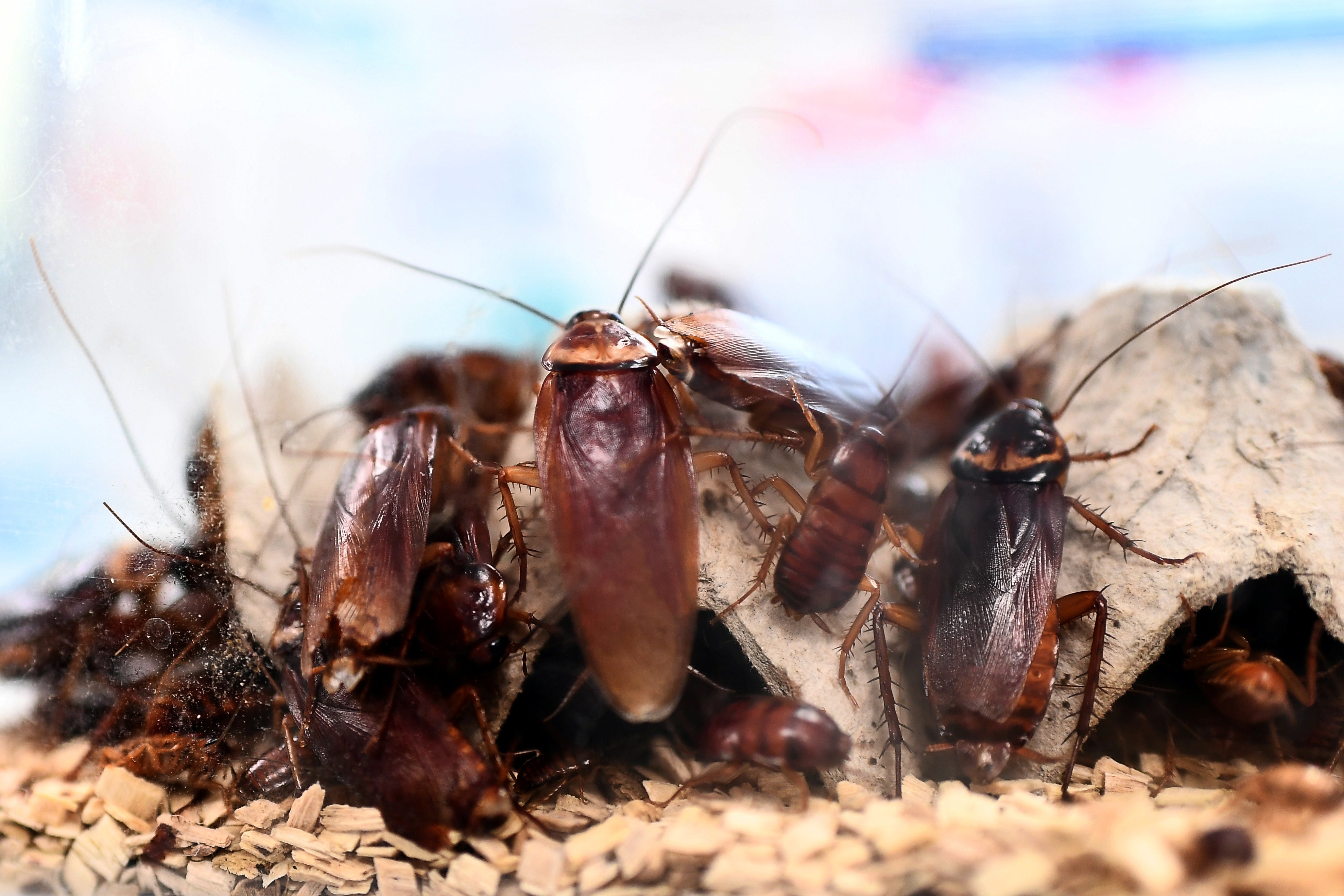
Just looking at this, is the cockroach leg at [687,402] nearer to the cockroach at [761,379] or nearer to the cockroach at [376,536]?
the cockroach at [761,379]

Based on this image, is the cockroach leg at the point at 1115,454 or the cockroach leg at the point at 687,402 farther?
the cockroach leg at the point at 1115,454

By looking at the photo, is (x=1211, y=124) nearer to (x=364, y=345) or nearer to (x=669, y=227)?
(x=669, y=227)

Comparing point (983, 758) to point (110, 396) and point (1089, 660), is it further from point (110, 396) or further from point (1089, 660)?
point (110, 396)

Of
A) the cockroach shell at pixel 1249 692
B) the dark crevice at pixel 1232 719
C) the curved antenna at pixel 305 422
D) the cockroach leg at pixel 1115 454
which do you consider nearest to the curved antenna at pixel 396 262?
the curved antenna at pixel 305 422

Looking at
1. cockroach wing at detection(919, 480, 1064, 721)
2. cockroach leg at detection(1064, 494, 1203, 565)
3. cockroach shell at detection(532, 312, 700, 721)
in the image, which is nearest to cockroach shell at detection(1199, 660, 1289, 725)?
cockroach leg at detection(1064, 494, 1203, 565)

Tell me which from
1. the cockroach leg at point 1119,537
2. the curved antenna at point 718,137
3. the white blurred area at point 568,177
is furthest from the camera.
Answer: the curved antenna at point 718,137

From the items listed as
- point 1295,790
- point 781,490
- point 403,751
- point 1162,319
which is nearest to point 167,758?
point 403,751

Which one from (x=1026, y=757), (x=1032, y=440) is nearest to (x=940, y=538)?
(x=1032, y=440)
